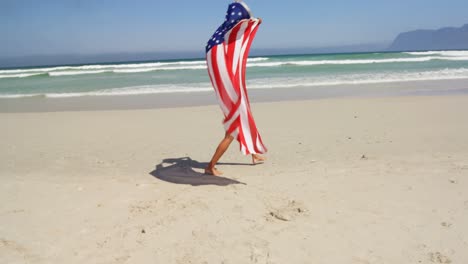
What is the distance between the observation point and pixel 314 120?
783 centimetres

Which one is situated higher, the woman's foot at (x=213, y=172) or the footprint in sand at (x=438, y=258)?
the footprint in sand at (x=438, y=258)

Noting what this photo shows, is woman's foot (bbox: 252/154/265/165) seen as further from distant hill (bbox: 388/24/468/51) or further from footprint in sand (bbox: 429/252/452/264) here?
distant hill (bbox: 388/24/468/51)

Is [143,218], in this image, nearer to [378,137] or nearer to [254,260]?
[254,260]

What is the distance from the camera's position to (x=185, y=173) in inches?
187

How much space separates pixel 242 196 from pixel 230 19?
1.91 meters

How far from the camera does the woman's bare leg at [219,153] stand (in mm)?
4469

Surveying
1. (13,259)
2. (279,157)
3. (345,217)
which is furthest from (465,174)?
(13,259)

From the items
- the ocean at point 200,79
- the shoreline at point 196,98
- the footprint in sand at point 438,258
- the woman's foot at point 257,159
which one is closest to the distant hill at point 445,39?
the ocean at point 200,79

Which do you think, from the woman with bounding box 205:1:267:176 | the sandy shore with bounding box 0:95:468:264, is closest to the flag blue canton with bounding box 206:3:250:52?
the woman with bounding box 205:1:267:176

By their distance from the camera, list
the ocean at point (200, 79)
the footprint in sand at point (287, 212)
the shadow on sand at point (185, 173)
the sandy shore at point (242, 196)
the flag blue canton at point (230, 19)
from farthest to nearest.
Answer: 1. the ocean at point (200, 79)
2. the shadow on sand at point (185, 173)
3. the flag blue canton at point (230, 19)
4. the footprint in sand at point (287, 212)
5. the sandy shore at point (242, 196)

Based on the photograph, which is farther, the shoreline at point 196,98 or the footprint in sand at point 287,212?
the shoreline at point 196,98

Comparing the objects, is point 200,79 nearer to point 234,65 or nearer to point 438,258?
point 234,65

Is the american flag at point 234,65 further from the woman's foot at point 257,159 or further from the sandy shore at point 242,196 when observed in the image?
the woman's foot at point 257,159

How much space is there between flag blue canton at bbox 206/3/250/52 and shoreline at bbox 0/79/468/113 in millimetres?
6605
